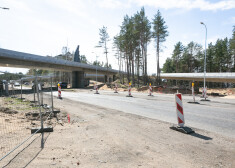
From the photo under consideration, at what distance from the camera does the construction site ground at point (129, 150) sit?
3293 mm

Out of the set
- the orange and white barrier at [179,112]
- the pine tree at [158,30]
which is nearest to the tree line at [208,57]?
the pine tree at [158,30]

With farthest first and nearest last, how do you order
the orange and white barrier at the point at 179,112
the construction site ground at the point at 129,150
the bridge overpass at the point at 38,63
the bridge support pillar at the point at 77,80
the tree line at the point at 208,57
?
1. the tree line at the point at 208,57
2. the bridge support pillar at the point at 77,80
3. the bridge overpass at the point at 38,63
4. the orange and white barrier at the point at 179,112
5. the construction site ground at the point at 129,150

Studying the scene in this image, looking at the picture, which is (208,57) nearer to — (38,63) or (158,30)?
(158,30)

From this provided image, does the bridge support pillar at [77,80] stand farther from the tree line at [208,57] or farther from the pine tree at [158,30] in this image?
the tree line at [208,57]

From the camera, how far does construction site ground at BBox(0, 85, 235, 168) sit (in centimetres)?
329

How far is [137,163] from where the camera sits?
3.30 meters

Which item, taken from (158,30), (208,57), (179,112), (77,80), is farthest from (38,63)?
(208,57)

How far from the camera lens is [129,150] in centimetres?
394

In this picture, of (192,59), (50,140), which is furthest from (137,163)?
(192,59)

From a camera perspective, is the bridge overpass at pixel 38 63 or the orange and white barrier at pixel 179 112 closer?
the orange and white barrier at pixel 179 112

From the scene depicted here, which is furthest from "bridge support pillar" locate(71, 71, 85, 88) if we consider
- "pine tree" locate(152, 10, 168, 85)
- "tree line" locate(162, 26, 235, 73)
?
"tree line" locate(162, 26, 235, 73)

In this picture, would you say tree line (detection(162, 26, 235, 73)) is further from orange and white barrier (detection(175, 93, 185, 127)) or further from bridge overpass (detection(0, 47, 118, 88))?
orange and white barrier (detection(175, 93, 185, 127))

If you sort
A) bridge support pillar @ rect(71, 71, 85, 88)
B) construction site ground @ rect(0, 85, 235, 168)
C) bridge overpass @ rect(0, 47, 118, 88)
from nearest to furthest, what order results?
construction site ground @ rect(0, 85, 235, 168) < bridge overpass @ rect(0, 47, 118, 88) < bridge support pillar @ rect(71, 71, 85, 88)

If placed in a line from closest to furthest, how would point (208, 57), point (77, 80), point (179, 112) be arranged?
point (179, 112)
point (77, 80)
point (208, 57)
